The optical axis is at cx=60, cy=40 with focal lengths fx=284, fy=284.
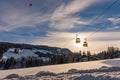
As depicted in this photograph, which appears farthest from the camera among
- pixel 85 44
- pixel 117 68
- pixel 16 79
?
pixel 85 44

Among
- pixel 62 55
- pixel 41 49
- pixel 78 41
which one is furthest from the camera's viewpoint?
pixel 41 49

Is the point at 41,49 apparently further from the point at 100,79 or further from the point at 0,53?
the point at 100,79

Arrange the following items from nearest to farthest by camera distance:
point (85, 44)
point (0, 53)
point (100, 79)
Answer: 1. point (100, 79)
2. point (85, 44)
3. point (0, 53)

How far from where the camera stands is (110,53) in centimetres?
6300

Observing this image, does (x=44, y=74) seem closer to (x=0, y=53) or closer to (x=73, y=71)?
(x=73, y=71)

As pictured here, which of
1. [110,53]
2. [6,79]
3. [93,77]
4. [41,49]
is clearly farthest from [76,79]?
[41,49]

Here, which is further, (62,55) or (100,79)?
(62,55)

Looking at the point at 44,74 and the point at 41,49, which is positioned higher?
the point at 41,49

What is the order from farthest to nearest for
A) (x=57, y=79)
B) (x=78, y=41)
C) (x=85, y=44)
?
(x=85, y=44) < (x=78, y=41) < (x=57, y=79)

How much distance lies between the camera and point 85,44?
1827 centimetres

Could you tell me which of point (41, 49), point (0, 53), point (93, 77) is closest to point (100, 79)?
point (93, 77)

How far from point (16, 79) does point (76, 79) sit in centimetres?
184

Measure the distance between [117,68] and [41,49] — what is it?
17541 centimetres

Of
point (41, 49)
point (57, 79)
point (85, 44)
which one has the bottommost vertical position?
point (57, 79)
